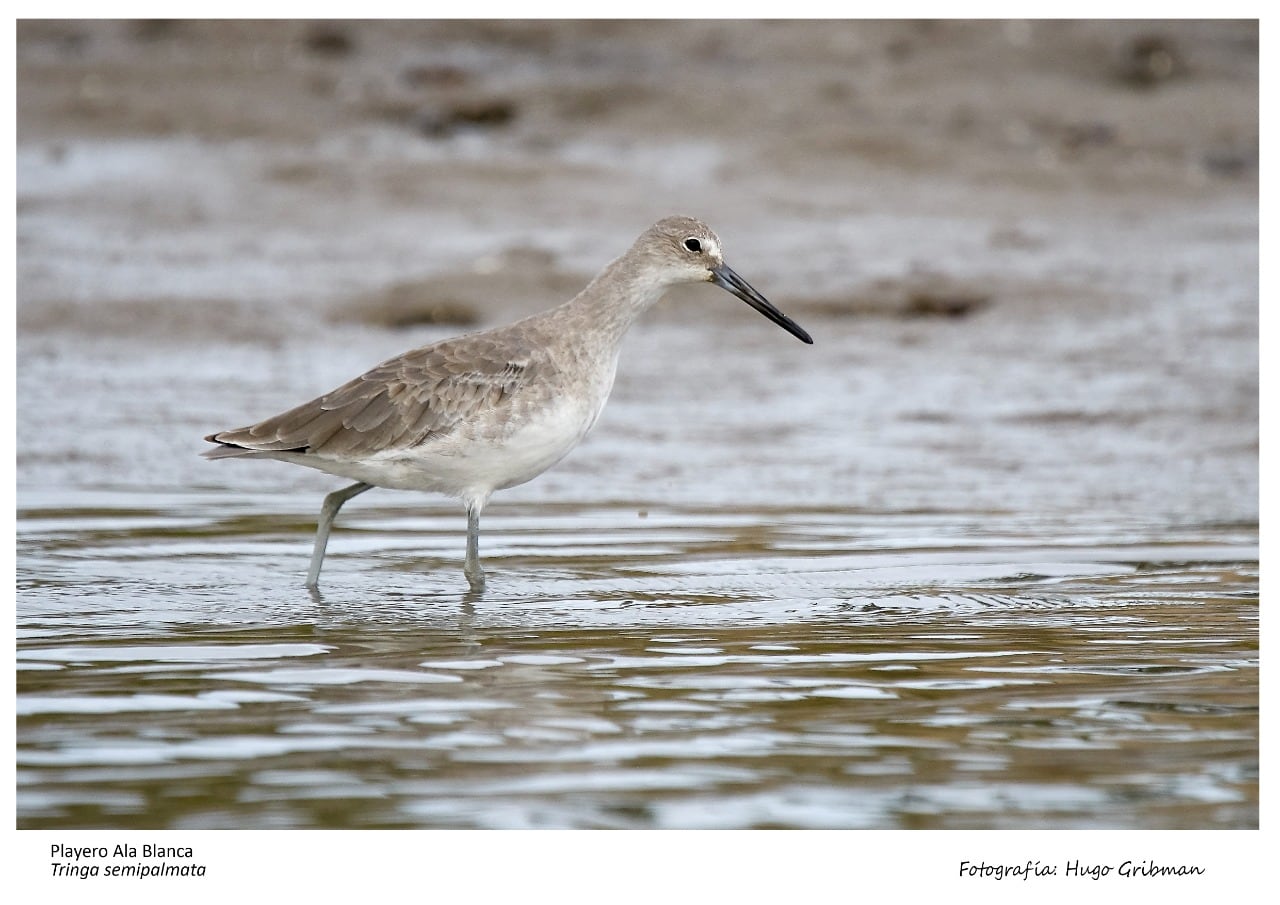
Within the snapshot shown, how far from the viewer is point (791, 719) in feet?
18.5

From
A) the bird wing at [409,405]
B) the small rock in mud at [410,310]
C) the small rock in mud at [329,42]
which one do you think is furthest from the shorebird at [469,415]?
the small rock in mud at [329,42]

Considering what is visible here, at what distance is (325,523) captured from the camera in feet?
25.6

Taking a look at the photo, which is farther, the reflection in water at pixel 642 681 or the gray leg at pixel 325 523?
the gray leg at pixel 325 523

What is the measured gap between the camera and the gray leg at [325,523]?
7633 millimetres

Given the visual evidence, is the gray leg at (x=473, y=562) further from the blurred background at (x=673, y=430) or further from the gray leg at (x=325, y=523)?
the gray leg at (x=325, y=523)

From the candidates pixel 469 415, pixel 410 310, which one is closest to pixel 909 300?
pixel 410 310

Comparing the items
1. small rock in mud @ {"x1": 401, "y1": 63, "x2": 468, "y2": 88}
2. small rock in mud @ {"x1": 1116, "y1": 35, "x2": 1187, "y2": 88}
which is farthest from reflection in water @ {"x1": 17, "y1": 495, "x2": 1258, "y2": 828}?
small rock in mud @ {"x1": 1116, "y1": 35, "x2": 1187, "y2": 88}

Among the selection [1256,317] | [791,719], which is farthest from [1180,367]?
[791,719]

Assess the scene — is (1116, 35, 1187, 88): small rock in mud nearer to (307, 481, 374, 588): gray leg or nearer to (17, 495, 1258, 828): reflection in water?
(17, 495, 1258, 828): reflection in water

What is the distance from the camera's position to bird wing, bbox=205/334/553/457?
7.54 meters

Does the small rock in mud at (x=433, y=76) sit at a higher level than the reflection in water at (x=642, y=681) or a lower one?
higher

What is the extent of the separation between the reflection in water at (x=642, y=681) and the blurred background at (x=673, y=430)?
0.02 metres

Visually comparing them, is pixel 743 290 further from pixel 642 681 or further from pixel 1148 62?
pixel 1148 62
